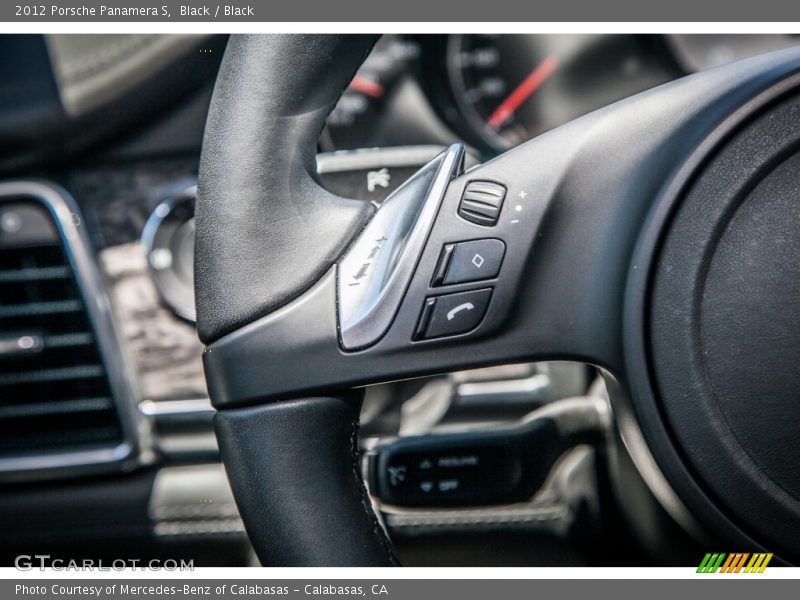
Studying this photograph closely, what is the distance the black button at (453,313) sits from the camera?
2.01ft

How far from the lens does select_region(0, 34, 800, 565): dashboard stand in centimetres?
112

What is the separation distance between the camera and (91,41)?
1.13m

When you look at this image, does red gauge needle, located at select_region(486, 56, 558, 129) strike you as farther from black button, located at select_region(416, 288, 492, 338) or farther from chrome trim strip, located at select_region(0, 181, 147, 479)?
black button, located at select_region(416, 288, 492, 338)

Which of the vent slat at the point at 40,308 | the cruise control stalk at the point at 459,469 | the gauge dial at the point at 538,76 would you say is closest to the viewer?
the cruise control stalk at the point at 459,469

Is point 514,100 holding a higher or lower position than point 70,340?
higher

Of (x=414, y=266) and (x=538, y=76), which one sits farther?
(x=538, y=76)

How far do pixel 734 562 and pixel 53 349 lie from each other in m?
0.84

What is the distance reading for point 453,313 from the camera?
617 millimetres
